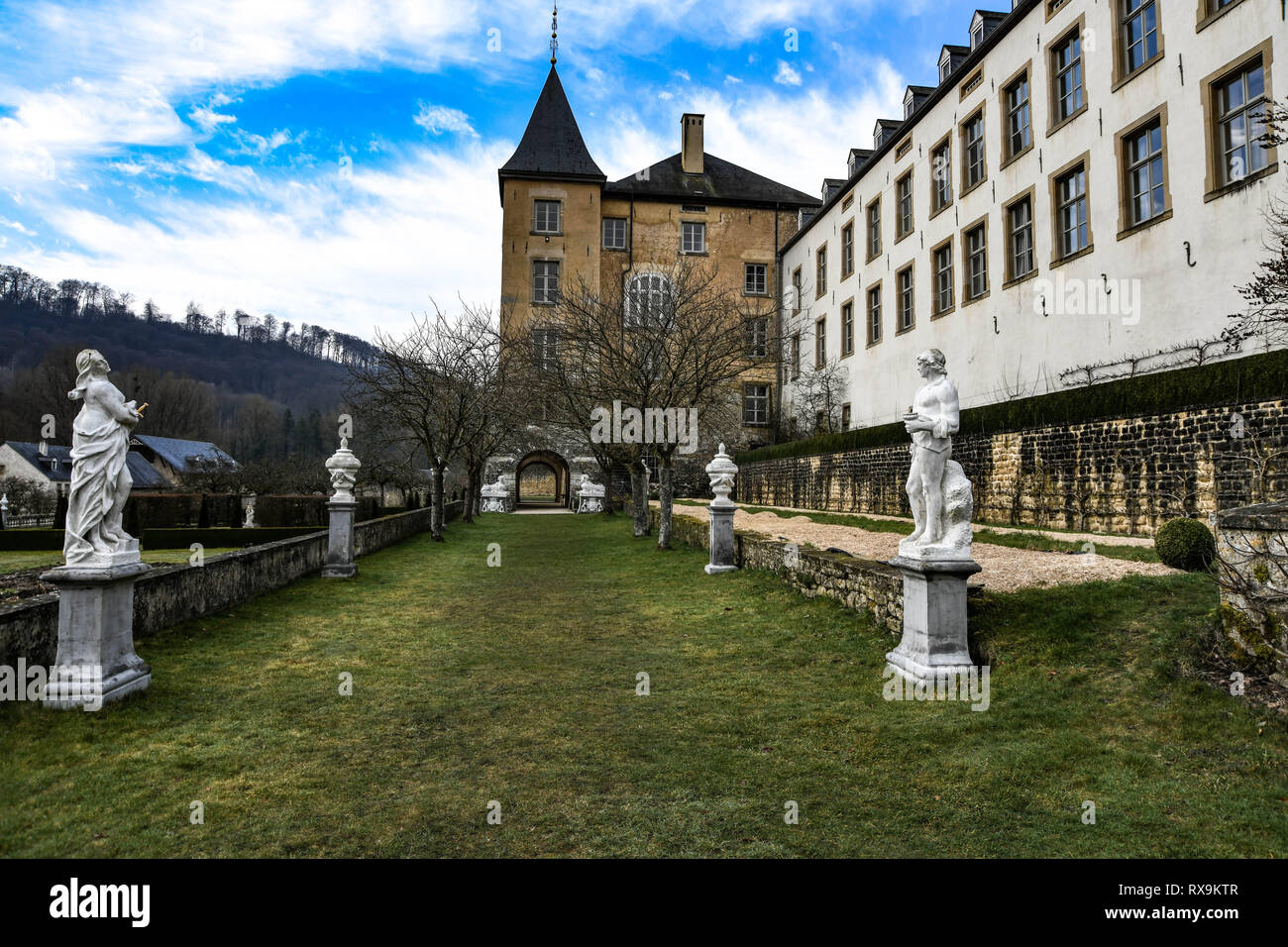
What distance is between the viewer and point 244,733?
A: 4.48m

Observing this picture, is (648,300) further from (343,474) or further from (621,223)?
(621,223)

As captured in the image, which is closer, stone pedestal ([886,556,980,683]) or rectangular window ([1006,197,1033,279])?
stone pedestal ([886,556,980,683])

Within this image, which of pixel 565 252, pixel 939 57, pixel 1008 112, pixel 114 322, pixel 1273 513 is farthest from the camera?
pixel 114 322

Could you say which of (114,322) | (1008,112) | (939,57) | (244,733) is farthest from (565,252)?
(114,322)

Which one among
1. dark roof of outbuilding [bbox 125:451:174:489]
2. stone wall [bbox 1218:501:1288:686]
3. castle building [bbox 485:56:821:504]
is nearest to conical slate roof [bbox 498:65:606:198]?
castle building [bbox 485:56:821:504]

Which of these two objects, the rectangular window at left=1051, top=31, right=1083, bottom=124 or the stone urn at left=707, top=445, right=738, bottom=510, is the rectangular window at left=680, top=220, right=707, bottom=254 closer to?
the rectangular window at left=1051, top=31, right=1083, bottom=124

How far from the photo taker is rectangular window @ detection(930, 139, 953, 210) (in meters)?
23.6

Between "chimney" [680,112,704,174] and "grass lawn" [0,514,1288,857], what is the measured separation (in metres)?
40.2

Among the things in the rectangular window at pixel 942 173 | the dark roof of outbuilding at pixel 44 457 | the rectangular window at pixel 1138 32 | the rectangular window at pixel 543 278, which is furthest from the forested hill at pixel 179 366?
the rectangular window at pixel 1138 32

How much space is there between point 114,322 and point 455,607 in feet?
281

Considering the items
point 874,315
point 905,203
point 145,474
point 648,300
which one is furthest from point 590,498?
point 145,474

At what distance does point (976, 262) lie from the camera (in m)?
22.3

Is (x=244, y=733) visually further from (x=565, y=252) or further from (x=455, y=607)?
(x=565, y=252)
